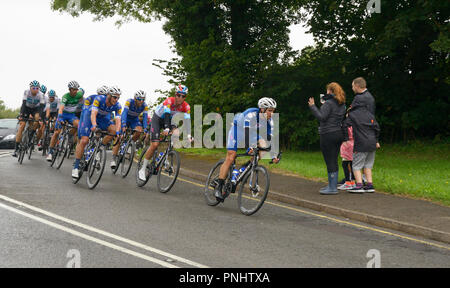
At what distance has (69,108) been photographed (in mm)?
15289

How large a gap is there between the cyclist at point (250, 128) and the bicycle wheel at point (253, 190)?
1.12 feet

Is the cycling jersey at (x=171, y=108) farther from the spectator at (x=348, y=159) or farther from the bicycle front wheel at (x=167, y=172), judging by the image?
the spectator at (x=348, y=159)

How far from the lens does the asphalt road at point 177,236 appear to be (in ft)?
20.2

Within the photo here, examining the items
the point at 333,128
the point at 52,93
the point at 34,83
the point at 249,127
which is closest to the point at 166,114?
the point at 249,127

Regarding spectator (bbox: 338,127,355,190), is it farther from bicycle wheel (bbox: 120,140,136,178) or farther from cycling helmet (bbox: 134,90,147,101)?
bicycle wheel (bbox: 120,140,136,178)

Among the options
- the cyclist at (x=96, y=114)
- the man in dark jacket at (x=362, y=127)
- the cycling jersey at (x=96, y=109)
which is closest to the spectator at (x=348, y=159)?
the man in dark jacket at (x=362, y=127)

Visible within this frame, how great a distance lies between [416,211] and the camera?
918cm

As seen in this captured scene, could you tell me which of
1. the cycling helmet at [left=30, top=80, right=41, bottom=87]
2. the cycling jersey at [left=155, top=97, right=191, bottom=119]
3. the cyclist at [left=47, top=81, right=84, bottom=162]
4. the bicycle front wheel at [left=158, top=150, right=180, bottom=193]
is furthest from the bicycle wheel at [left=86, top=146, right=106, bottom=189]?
the cycling helmet at [left=30, top=80, right=41, bottom=87]

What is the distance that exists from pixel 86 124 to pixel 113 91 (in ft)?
3.04

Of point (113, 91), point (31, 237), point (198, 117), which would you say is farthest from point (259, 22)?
point (31, 237)

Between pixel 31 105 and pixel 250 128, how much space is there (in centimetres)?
959

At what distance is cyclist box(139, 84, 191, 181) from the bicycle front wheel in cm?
41

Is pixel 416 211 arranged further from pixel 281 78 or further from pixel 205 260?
pixel 281 78

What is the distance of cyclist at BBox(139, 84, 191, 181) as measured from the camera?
35.6ft
